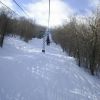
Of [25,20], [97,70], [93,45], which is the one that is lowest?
[97,70]

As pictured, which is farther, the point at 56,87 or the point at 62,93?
the point at 56,87

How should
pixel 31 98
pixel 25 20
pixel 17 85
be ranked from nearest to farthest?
pixel 31 98, pixel 17 85, pixel 25 20

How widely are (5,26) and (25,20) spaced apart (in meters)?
37.5

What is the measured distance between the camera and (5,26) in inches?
1133

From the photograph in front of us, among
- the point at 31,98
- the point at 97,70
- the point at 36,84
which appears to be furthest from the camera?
the point at 97,70

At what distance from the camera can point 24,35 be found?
55250 mm

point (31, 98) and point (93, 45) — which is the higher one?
point (93, 45)


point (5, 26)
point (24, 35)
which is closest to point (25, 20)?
point (24, 35)

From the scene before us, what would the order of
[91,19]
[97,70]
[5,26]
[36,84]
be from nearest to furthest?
[36,84]
[91,19]
[97,70]
[5,26]

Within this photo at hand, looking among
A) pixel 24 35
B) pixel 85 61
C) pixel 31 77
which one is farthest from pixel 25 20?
pixel 31 77

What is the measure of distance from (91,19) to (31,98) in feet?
39.3

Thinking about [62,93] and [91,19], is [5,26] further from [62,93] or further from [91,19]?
[62,93]

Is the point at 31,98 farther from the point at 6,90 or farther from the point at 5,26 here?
the point at 5,26

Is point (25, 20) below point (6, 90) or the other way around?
the other way around
